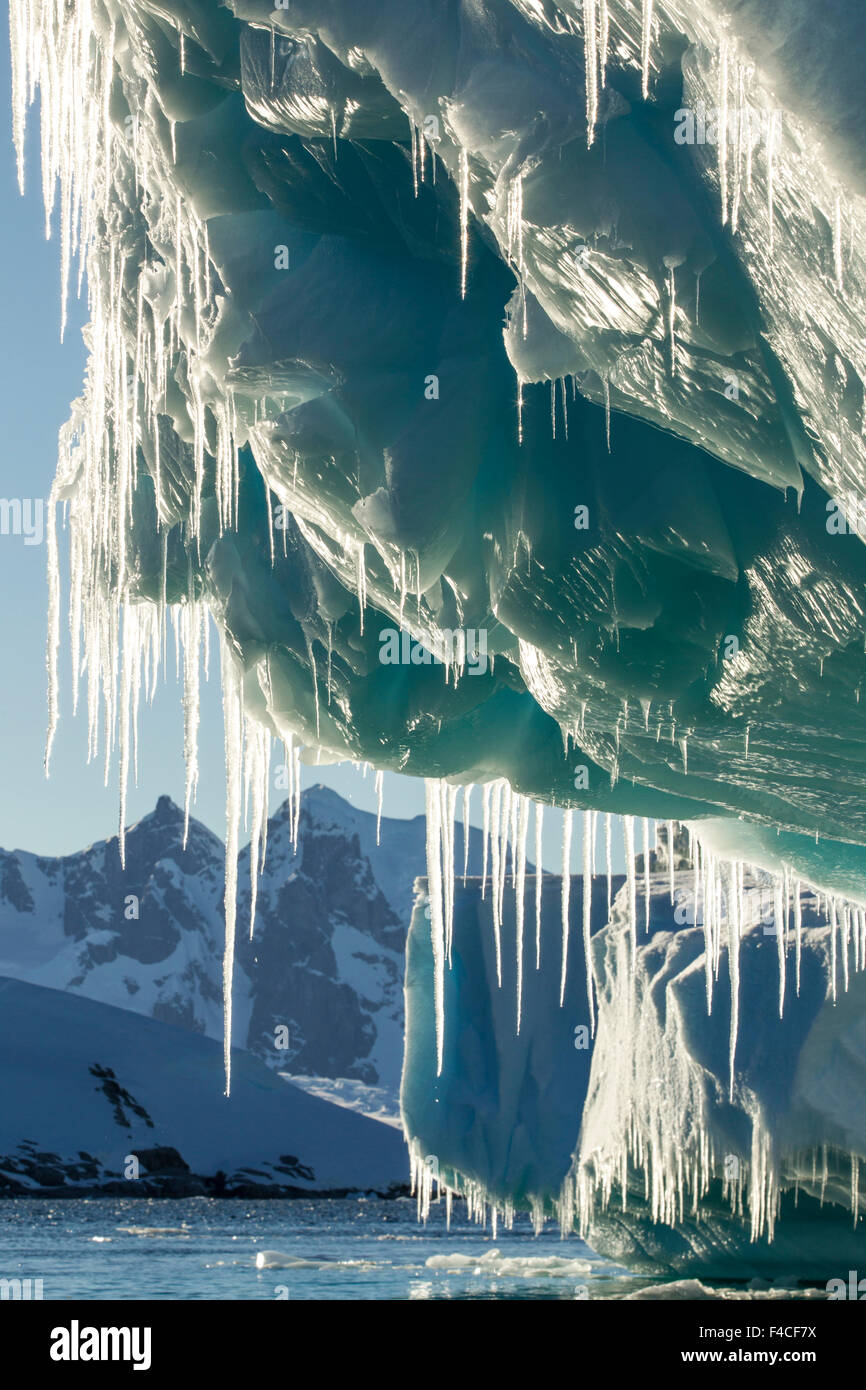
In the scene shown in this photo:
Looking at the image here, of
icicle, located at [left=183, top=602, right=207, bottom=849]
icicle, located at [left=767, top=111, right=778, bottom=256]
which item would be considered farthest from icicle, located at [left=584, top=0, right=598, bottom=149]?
icicle, located at [left=183, top=602, right=207, bottom=849]

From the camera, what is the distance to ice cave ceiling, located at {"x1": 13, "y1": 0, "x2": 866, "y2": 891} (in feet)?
8.66

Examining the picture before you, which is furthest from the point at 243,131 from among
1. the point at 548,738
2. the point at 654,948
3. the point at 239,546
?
the point at 654,948

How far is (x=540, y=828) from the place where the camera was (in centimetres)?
730

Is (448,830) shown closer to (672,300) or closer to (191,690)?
(191,690)

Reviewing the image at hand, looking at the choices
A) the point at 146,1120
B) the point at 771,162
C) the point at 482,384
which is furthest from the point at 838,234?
the point at 146,1120

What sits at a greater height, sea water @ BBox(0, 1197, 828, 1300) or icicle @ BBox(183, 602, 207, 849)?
icicle @ BBox(183, 602, 207, 849)

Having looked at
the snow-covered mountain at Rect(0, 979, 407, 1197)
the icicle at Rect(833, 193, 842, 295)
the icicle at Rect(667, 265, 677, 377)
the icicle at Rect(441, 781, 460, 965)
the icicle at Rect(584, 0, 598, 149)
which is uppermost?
the icicle at Rect(584, 0, 598, 149)

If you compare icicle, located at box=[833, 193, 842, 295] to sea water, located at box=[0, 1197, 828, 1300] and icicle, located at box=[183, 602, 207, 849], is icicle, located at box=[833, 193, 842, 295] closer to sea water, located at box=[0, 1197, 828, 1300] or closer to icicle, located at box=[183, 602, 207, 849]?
icicle, located at box=[183, 602, 207, 849]

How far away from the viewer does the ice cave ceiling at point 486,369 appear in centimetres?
264

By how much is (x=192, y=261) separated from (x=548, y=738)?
280 centimetres

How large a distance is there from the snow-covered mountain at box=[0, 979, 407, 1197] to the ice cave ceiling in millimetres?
65108

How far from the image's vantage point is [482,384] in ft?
11.8

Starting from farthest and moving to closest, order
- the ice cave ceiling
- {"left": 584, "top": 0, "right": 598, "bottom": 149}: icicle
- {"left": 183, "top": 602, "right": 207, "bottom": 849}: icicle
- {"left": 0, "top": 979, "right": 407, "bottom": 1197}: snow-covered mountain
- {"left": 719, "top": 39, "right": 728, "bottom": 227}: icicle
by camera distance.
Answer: {"left": 0, "top": 979, "right": 407, "bottom": 1197}: snow-covered mountain → {"left": 183, "top": 602, "right": 207, "bottom": 849}: icicle → the ice cave ceiling → {"left": 584, "top": 0, "right": 598, "bottom": 149}: icicle → {"left": 719, "top": 39, "right": 728, "bottom": 227}: icicle

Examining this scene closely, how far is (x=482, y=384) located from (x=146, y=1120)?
6924 cm
